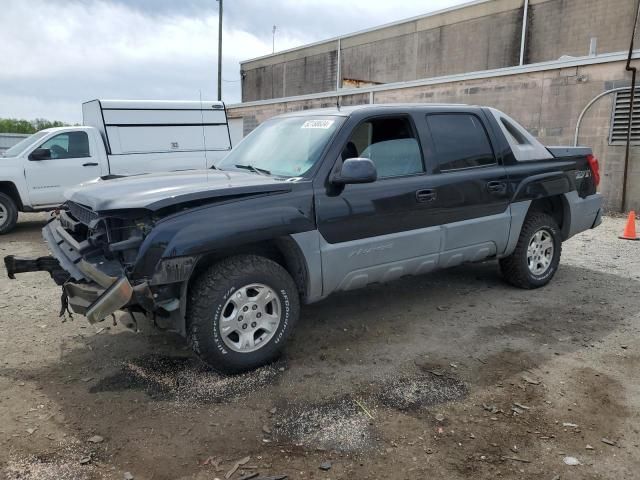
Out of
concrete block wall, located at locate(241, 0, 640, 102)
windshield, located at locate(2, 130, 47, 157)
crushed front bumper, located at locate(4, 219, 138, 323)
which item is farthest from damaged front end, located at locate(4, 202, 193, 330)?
concrete block wall, located at locate(241, 0, 640, 102)

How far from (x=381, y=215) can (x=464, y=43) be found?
2504 cm

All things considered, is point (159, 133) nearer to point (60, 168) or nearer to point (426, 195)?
point (60, 168)

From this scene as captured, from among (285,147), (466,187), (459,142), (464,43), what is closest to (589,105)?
(459,142)

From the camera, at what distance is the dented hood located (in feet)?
10.7

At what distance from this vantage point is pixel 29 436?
2.89 metres

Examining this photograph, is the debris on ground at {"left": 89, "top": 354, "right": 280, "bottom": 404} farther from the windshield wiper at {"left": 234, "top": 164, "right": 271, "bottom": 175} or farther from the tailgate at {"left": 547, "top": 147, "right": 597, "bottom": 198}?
the tailgate at {"left": 547, "top": 147, "right": 597, "bottom": 198}

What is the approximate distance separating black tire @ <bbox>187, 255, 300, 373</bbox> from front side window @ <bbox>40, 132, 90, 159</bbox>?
24.7ft

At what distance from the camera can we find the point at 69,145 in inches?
382

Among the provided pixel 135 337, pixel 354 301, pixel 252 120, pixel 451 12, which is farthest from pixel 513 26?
pixel 135 337

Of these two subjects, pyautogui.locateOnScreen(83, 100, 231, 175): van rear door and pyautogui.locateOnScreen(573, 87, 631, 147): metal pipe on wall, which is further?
pyautogui.locateOnScreen(573, 87, 631, 147): metal pipe on wall

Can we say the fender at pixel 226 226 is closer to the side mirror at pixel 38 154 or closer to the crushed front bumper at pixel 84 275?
the crushed front bumper at pixel 84 275

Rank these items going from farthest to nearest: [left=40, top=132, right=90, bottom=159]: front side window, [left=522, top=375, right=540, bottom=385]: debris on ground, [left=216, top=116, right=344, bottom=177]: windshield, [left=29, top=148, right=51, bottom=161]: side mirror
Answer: [left=40, top=132, right=90, bottom=159]: front side window, [left=29, top=148, right=51, bottom=161]: side mirror, [left=216, top=116, right=344, bottom=177]: windshield, [left=522, top=375, right=540, bottom=385]: debris on ground

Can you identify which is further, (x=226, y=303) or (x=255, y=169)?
(x=255, y=169)

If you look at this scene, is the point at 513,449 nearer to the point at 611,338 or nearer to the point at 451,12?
the point at 611,338
